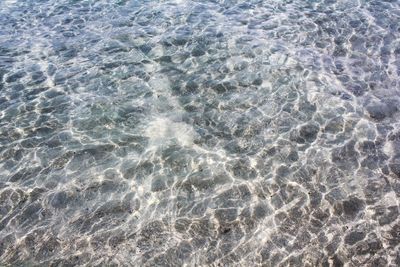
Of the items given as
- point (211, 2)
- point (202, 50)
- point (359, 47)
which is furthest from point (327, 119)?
point (211, 2)

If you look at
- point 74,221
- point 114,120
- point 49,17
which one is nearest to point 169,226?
point 74,221

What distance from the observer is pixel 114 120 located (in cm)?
1237

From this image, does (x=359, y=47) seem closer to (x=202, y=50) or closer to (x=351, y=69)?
(x=351, y=69)

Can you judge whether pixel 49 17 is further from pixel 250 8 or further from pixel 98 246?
pixel 98 246

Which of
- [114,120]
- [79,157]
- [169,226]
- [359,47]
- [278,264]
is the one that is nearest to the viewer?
[278,264]

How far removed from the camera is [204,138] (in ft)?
38.0

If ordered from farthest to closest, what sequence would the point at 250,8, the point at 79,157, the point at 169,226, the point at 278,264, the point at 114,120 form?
the point at 250,8, the point at 114,120, the point at 79,157, the point at 169,226, the point at 278,264

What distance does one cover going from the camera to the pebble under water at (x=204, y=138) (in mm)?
9070

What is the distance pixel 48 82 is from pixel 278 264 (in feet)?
33.5

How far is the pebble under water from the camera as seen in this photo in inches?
357

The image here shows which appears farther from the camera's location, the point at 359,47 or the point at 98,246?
the point at 359,47

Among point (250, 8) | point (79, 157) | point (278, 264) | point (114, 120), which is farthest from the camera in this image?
point (250, 8)

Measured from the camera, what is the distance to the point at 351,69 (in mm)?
13891

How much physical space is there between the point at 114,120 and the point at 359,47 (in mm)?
9650
